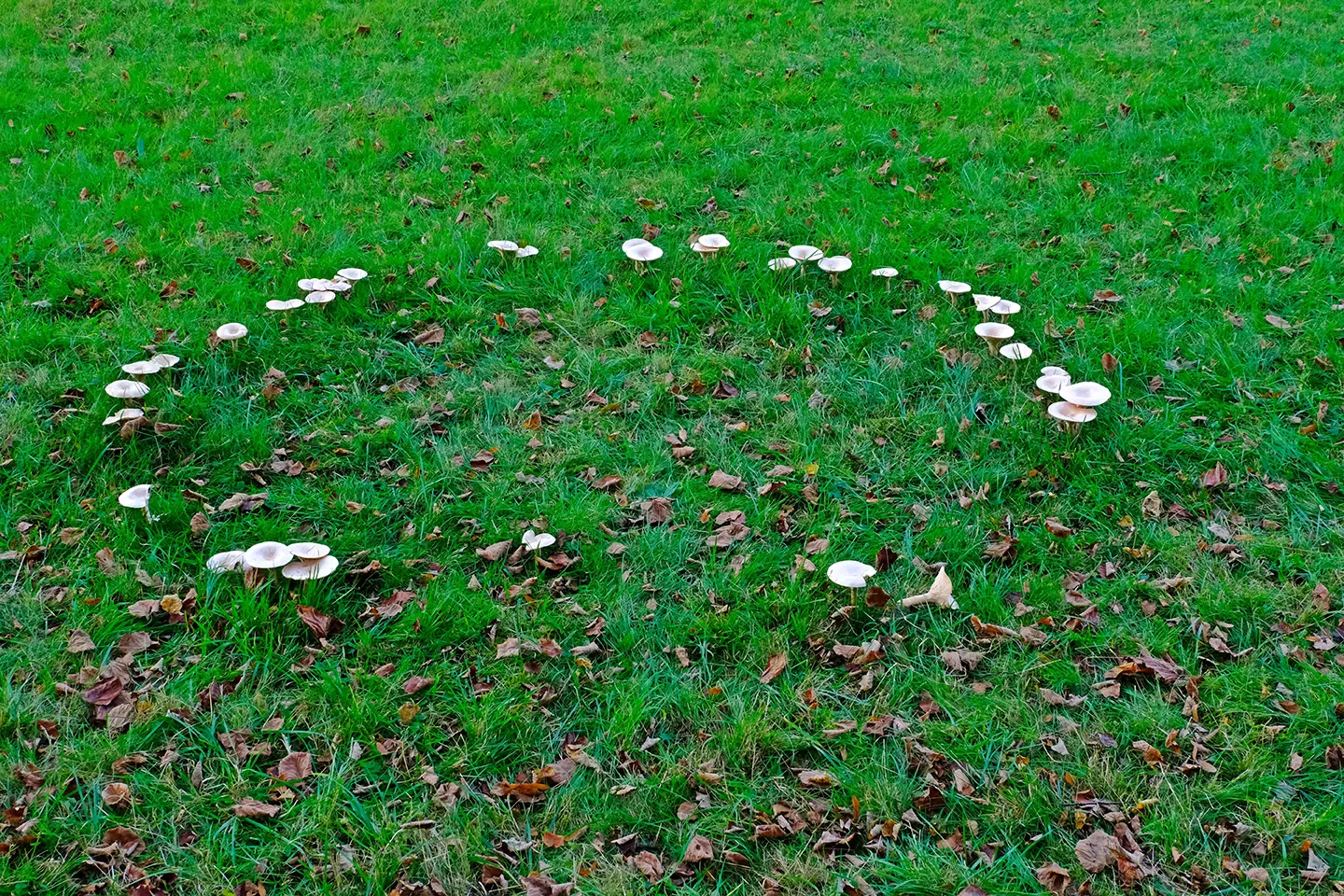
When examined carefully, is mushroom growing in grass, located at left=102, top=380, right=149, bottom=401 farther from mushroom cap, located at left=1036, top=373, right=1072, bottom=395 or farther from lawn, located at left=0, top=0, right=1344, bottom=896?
mushroom cap, located at left=1036, top=373, right=1072, bottom=395

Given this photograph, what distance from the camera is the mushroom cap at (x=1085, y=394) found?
171 inches

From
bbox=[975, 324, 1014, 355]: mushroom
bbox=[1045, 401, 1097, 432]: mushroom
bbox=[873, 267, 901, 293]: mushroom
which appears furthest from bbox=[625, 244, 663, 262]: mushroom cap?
bbox=[1045, 401, 1097, 432]: mushroom

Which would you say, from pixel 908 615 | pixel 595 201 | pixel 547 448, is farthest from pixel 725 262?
pixel 908 615

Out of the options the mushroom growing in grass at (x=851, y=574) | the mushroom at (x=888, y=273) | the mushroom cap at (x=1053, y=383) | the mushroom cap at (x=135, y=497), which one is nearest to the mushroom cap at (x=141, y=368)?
the mushroom cap at (x=135, y=497)

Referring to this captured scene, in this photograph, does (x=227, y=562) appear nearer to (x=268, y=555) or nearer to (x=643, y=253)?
(x=268, y=555)

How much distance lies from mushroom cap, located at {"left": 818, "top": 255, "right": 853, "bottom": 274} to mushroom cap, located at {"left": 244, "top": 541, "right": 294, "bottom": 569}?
3.15 meters

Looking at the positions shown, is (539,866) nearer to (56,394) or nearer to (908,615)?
(908,615)

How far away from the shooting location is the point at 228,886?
2787mm

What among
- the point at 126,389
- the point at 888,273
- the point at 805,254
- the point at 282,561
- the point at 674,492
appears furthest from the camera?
the point at 805,254

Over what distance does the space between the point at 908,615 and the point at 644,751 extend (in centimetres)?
112

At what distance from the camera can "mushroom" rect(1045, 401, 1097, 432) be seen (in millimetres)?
4359

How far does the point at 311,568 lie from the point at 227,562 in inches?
12.4

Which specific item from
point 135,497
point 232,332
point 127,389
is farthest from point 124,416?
point 232,332

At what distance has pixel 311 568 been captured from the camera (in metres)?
3.69
